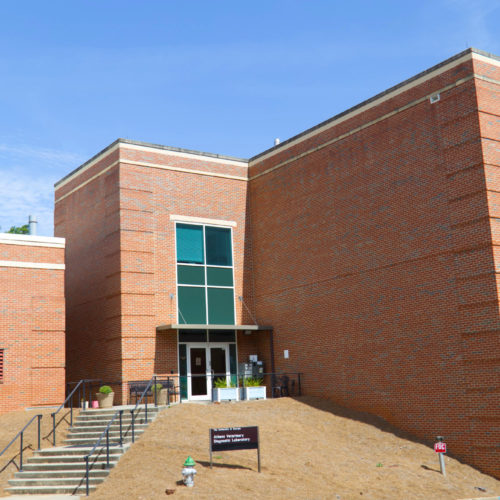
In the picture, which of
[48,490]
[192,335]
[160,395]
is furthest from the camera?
[192,335]

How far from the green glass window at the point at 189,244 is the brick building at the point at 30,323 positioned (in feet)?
15.6

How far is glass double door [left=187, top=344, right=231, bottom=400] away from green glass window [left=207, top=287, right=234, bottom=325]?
1.02 metres

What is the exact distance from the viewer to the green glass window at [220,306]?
27.2 metres

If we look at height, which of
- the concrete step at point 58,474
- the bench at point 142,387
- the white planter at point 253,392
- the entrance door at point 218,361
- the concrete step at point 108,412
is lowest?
the concrete step at point 58,474

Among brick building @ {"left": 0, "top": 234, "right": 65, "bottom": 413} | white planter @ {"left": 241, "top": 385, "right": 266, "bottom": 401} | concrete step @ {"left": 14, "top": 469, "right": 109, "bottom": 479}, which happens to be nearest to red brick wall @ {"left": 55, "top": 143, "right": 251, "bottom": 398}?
brick building @ {"left": 0, "top": 234, "right": 65, "bottom": 413}

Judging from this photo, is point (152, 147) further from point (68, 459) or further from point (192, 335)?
Result: point (68, 459)

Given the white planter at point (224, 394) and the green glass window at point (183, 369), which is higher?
the green glass window at point (183, 369)

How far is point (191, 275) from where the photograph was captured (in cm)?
2703

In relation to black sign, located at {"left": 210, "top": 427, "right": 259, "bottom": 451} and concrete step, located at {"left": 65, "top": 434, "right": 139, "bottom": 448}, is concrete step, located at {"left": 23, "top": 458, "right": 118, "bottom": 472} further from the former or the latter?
black sign, located at {"left": 210, "top": 427, "right": 259, "bottom": 451}

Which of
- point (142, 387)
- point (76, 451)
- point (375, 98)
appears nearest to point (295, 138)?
point (375, 98)

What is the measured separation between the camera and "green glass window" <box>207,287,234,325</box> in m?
27.2

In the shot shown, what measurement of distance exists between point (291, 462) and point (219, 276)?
39.5ft

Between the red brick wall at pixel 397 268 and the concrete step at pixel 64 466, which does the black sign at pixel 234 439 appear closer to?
the concrete step at pixel 64 466

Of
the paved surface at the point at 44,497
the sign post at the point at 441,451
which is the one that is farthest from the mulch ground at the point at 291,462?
the paved surface at the point at 44,497
